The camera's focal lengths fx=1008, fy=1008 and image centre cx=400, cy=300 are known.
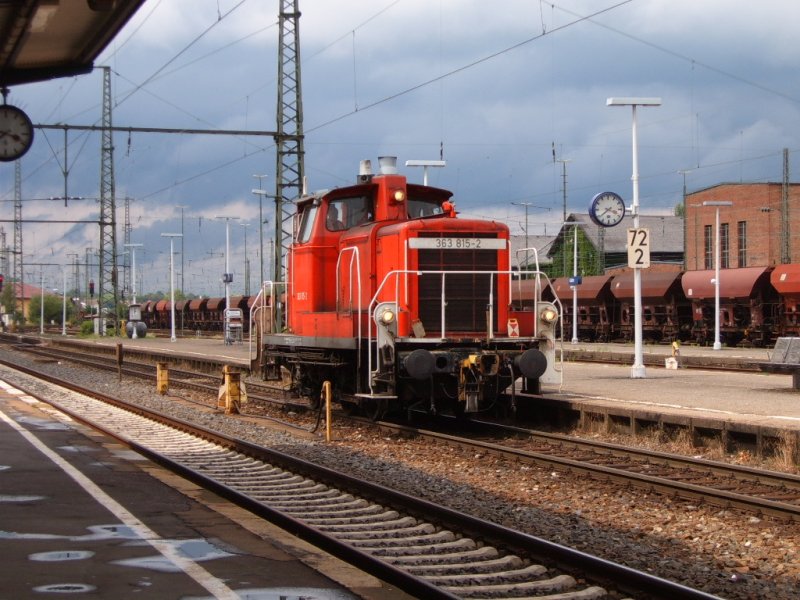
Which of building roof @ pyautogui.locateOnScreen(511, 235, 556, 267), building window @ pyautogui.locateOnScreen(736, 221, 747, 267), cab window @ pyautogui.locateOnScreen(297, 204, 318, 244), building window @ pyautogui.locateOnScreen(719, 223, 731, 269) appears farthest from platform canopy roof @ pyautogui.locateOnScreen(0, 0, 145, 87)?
building roof @ pyautogui.locateOnScreen(511, 235, 556, 267)

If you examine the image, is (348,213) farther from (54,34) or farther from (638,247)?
(638,247)

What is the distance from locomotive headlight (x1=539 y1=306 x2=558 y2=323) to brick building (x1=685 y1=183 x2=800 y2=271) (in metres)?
49.8

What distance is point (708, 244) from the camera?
220 ft

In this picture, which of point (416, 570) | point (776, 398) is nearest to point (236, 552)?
point (416, 570)

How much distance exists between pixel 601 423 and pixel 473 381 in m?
2.49

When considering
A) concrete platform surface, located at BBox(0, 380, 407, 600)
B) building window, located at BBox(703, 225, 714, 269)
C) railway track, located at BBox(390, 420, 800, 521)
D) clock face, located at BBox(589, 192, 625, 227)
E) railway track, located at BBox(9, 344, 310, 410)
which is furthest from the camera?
building window, located at BBox(703, 225, 714, 269)

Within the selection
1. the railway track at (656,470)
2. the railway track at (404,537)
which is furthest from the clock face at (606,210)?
the railway track at (404,537)

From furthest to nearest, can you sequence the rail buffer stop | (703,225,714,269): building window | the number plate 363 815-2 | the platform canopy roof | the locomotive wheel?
1. (703,225,714,269): building window
2. the rail buffer stop
3. the locomotive wheel
4. the number plate 363 815-2
5. the platform canopy roof

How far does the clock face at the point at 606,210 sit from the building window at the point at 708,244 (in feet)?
132

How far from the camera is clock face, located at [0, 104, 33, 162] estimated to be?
547 inches

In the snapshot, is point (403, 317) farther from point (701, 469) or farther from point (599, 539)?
point (599, 539)

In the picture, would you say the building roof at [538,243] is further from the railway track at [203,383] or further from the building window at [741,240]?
the railway track at [203,383]

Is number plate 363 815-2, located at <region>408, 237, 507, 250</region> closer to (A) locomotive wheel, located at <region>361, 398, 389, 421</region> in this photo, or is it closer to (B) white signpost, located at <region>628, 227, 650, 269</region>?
(A) locomotive wheel, located at <region>361, 398, 389, 421</region>

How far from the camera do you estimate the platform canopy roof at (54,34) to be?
32.5ft
